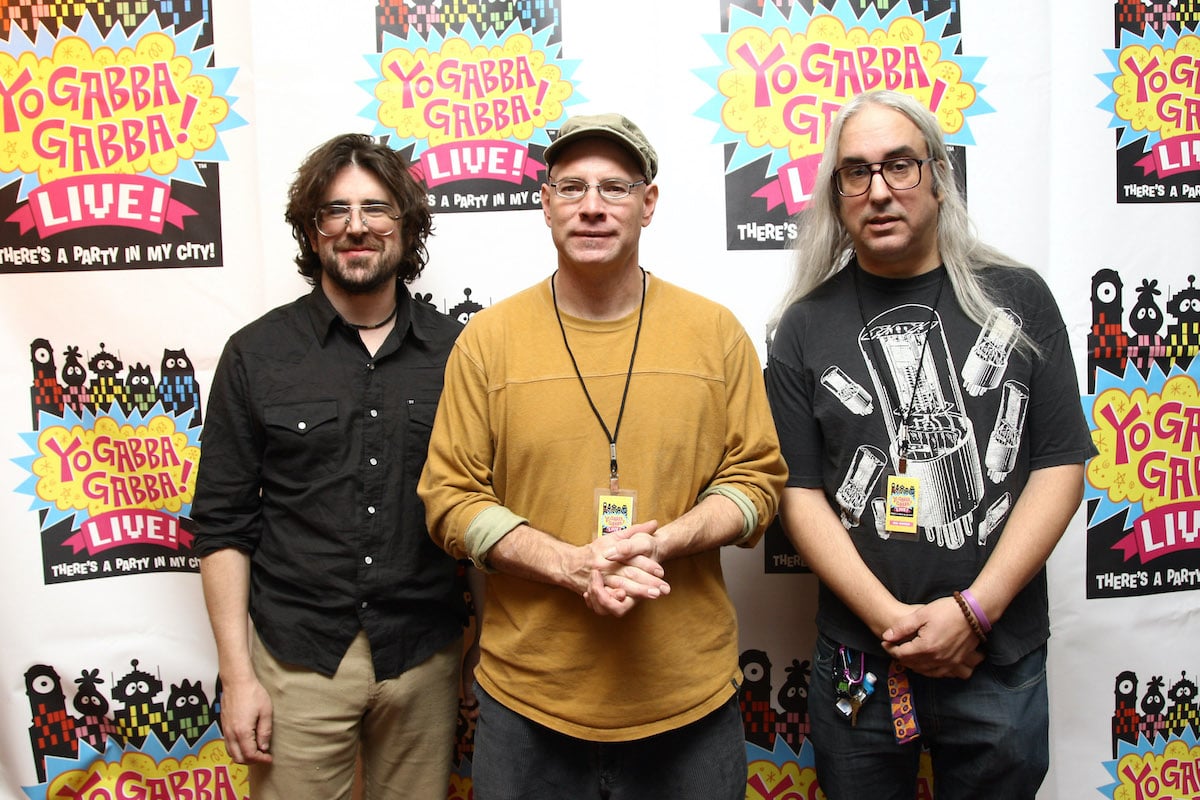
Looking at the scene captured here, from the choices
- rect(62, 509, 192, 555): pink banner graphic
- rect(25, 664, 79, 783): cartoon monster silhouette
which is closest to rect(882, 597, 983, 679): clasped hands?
rect(62, 509, 192, 555): pink banner graphic

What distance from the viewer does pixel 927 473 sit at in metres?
1.42

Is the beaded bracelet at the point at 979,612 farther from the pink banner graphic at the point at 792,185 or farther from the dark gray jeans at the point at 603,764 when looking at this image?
the pink banner graphic at the point at 792,185

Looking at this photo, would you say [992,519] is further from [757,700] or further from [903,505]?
[757,700]

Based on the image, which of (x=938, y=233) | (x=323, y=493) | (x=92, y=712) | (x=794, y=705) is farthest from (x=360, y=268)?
(x=794, y=705)

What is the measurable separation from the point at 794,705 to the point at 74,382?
2.07 metres

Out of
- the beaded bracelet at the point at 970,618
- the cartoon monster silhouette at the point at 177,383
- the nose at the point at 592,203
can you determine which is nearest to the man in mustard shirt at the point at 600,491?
the nose at the point at 592,203

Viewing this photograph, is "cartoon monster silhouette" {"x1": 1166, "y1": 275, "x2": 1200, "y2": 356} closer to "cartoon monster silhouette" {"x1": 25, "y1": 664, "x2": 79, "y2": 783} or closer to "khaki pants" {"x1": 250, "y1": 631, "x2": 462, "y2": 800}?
"khaki pants" {"x1": 250, "y1": 631, "x2": 462, "y2": 800}

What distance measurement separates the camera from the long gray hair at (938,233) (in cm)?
145

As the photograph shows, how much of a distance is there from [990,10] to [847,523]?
142cm

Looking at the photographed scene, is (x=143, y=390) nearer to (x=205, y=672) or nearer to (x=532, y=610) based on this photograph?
(x=205, y=672)

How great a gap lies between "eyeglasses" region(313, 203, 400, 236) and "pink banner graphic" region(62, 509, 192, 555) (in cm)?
94

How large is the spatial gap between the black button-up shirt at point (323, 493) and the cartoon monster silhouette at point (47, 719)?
0.89m

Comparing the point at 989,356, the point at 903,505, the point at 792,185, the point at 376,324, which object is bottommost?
the point at 903,505

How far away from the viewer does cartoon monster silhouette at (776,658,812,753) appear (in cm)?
204
